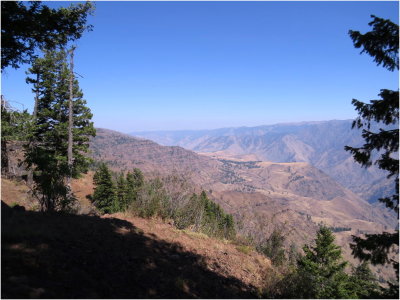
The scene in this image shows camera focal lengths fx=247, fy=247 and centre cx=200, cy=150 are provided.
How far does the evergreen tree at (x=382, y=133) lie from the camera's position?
556 centimetres

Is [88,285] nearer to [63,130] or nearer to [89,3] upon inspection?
[89,3]

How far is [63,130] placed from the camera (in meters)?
20.4

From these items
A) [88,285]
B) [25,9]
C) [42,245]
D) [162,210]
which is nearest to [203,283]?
[88,285]

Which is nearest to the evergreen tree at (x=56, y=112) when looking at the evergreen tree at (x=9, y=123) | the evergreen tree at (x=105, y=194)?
the evergreen tree at (x=9, y=123)

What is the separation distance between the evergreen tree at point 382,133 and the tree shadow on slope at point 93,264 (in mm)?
3290

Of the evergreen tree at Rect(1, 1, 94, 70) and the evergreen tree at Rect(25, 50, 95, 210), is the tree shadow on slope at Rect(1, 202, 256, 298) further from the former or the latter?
the evergreen tree at Rect(25, 50, 95, 210)

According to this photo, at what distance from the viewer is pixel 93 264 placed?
549 cm

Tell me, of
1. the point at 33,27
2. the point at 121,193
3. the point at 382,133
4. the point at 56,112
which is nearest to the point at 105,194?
the point at 121,193

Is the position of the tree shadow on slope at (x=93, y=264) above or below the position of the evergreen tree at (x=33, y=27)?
below

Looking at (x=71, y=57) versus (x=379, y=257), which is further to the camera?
(x=71, y=57)

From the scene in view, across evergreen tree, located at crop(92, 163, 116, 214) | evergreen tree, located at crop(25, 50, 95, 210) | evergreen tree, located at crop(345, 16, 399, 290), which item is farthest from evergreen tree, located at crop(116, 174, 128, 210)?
evergreen tree, located at crop(345, 16, 399, 290)

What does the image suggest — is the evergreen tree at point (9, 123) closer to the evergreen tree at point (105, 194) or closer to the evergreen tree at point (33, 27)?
the evergreen tree at point (33, 27)

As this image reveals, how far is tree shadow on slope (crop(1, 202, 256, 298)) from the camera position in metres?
4.37

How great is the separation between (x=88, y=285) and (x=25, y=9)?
754 cm
